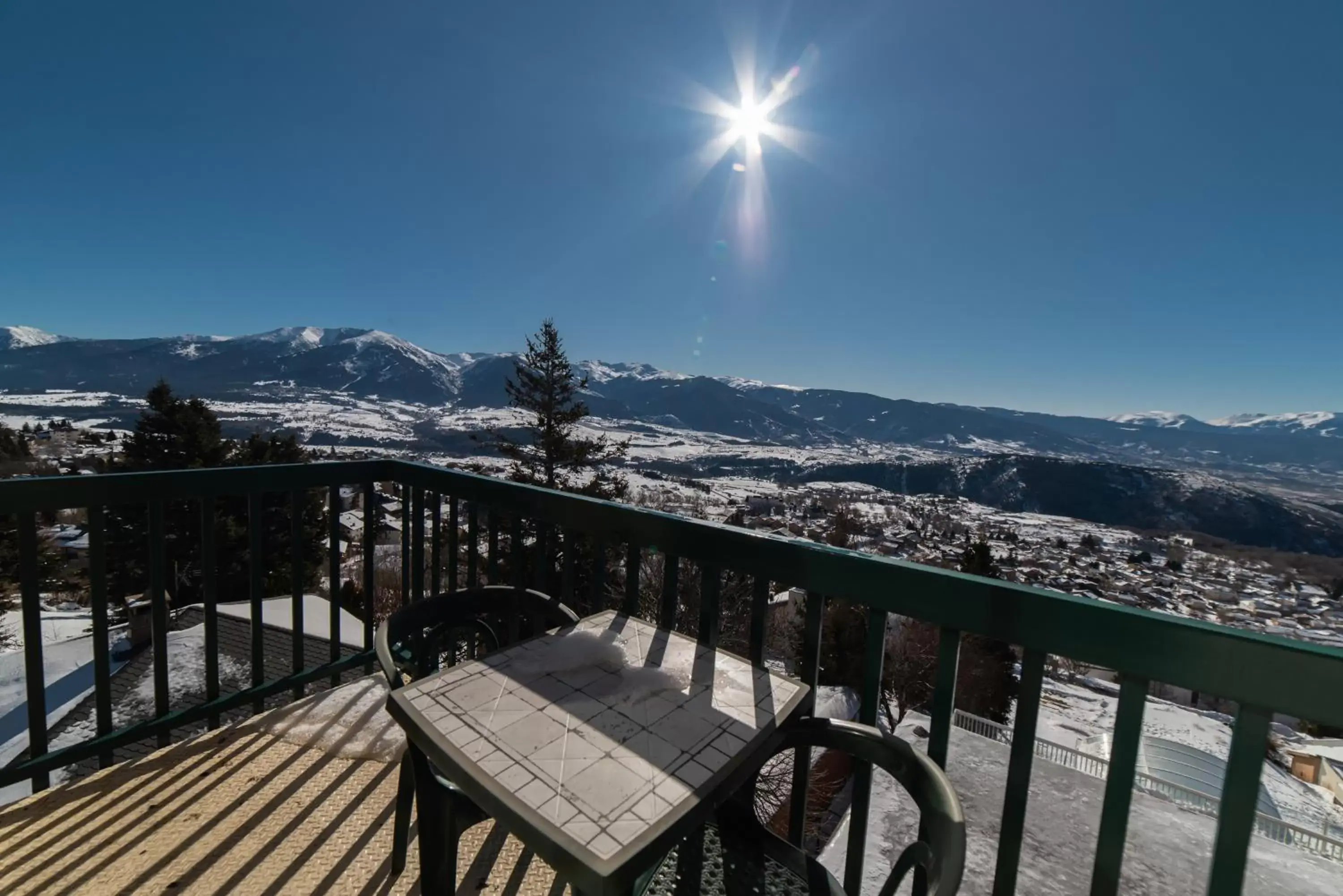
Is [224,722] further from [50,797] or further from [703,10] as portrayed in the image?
[703,10]

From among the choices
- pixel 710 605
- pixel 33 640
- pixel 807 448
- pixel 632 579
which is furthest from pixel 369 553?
pixel 807 448

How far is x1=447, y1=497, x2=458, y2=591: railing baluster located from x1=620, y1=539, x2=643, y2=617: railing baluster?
0.97 meters

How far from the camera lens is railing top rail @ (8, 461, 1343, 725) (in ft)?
2.71

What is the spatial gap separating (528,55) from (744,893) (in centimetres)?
730

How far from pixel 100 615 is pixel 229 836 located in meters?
0.87

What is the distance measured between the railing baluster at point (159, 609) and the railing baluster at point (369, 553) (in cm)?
76

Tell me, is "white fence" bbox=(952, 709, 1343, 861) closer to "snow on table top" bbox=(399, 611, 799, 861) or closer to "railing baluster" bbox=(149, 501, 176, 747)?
"snow on table top" bbox=(399, 611, 799, 861)

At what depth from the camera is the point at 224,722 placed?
8.63ft

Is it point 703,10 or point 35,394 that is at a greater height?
point 703,10

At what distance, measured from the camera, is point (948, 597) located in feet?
3.78

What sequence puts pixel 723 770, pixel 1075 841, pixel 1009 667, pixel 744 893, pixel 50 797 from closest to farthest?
pixel 723 770, pixel 744 893, pixel 50 797, pixel 1075 841, pixel 1009 667

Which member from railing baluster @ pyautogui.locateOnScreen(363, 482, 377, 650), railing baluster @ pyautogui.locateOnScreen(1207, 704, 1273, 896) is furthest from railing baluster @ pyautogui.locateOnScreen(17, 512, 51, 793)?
railing baluster @ pyautogui.locateOnScreen(1207, 704, 1273, 896)

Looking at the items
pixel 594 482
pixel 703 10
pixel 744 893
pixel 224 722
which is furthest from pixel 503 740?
pixel 594 482

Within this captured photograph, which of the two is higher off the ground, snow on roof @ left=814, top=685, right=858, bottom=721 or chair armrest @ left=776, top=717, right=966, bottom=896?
chair armrest @ left=776, top=717, right=966, bottom=896
